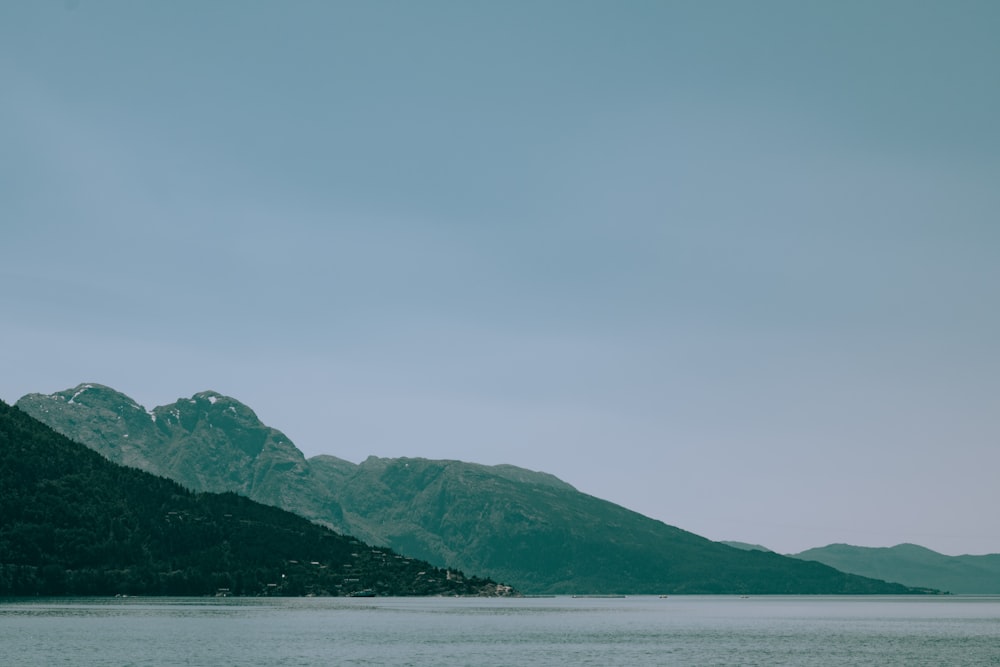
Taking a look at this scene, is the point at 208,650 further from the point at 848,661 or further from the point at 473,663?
the point at 848,661

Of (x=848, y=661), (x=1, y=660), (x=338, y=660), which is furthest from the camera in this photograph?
(x=848, y=661)

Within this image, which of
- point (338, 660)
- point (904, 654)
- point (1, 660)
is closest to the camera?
point (1, 660)

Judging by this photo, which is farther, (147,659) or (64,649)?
(64,649)

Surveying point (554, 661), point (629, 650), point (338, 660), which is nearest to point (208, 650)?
point (338, 660)

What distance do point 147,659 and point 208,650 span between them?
20554 millimetres

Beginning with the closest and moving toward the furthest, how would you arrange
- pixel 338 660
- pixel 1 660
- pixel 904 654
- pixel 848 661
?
pixel 1 660, pixel 338 660, pixel 848 661, pixel 904 654

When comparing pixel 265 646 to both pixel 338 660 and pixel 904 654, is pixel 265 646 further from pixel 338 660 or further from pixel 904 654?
pixel 904 654

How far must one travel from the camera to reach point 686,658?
17312cm

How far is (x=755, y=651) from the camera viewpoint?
191500mm

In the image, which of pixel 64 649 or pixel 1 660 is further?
pixel 64 649

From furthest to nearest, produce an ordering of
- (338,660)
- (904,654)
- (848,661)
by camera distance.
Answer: (904,654) → (848,661) → (338,660)

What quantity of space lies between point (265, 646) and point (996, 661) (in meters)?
129

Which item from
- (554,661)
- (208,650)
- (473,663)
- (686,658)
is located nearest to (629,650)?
(686,658)

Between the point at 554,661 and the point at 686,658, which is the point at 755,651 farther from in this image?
the point at 554,661
